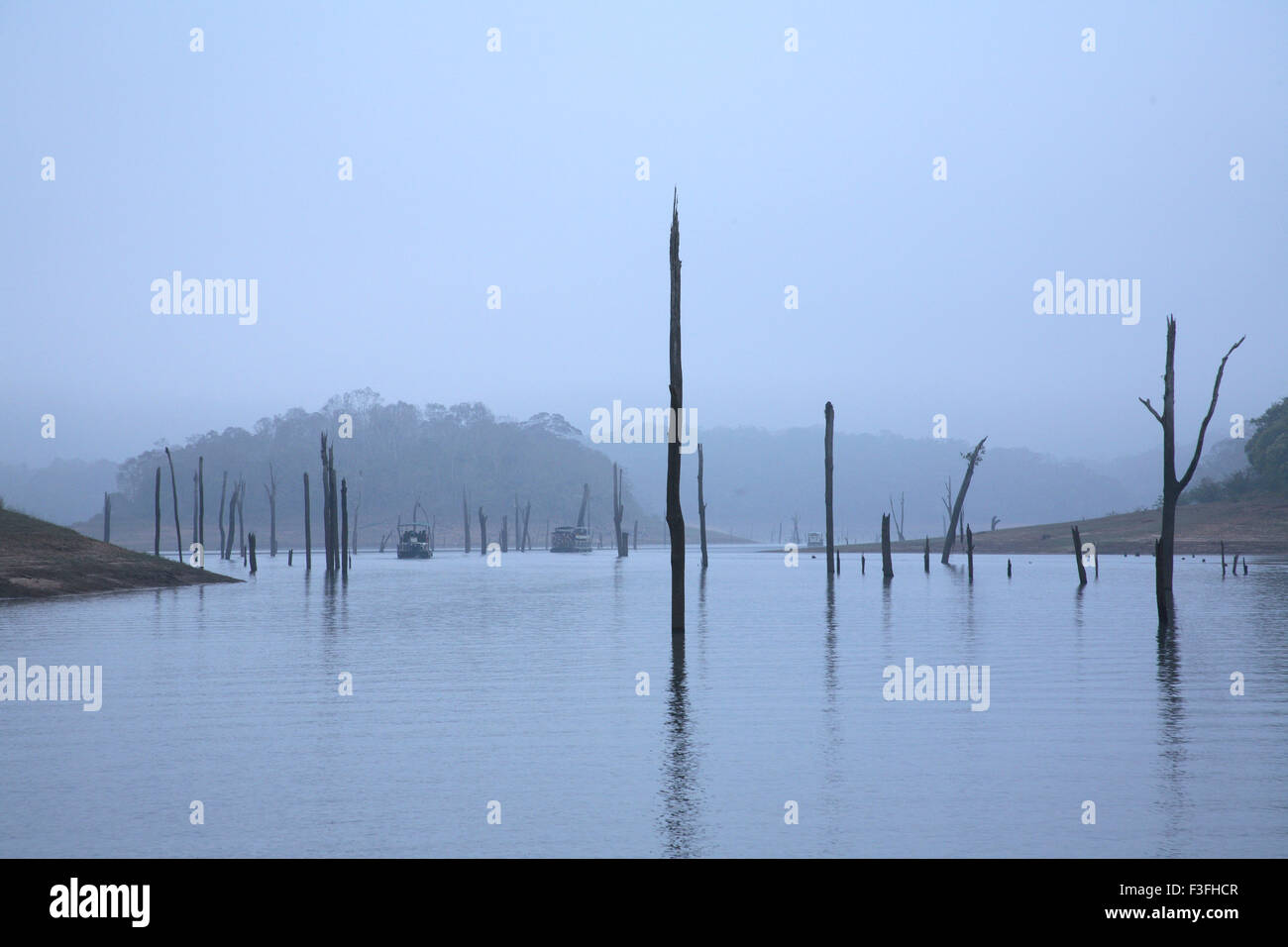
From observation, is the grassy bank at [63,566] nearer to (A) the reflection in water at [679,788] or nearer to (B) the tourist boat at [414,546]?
(A) the reflection in water at [679,788]

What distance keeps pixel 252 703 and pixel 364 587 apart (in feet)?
130

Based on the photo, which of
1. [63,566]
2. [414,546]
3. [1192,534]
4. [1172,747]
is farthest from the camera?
[414,546]

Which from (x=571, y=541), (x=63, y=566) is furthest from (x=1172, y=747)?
(x=571, y=541)

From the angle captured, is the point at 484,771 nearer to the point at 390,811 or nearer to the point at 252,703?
the point at 390,811

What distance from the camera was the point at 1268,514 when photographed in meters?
92.3

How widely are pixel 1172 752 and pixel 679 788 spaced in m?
5.53

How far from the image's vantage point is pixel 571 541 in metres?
144

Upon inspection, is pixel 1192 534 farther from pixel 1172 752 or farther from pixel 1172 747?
pixel 1172 752

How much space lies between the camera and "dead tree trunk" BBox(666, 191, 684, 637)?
78.8 feet

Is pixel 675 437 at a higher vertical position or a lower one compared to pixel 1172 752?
higher

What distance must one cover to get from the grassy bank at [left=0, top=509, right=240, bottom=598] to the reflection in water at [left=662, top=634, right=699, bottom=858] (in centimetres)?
3406

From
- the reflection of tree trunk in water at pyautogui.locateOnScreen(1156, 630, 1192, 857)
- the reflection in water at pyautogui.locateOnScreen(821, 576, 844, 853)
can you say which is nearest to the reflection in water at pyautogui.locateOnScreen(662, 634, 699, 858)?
the reflection in water at pyautogui.locateOnScreen(821, 576, 844, 853)
